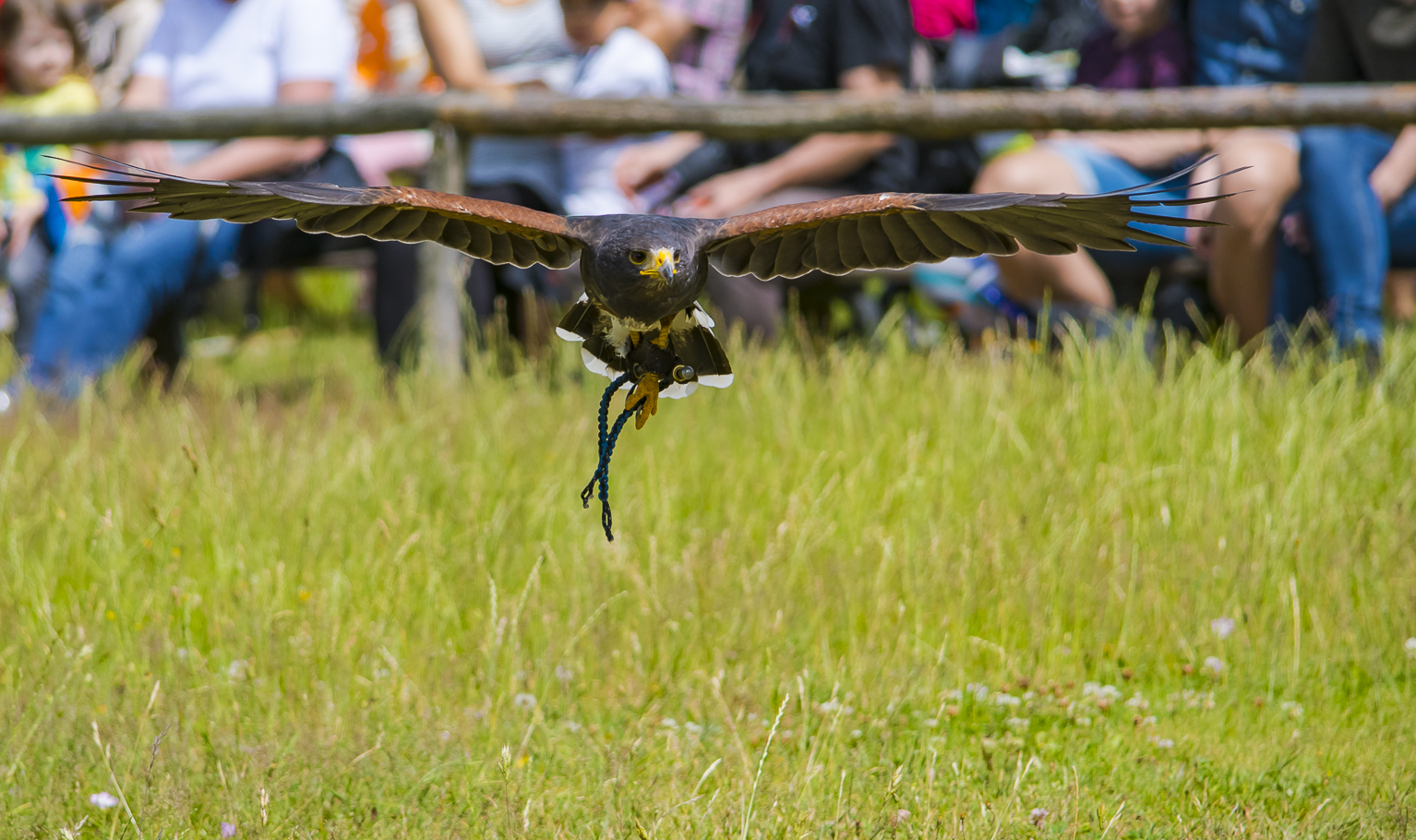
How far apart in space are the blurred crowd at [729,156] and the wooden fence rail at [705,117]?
0.19 metres

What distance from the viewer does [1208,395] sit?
376 cm

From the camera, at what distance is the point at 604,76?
491cm

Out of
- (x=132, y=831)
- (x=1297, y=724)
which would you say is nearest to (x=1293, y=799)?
(x=1297, y=724)

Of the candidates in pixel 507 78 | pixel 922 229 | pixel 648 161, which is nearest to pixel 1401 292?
pixel 648 161

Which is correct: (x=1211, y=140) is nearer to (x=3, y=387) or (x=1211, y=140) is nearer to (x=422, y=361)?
(x=422, y=361)

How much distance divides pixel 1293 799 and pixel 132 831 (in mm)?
2070

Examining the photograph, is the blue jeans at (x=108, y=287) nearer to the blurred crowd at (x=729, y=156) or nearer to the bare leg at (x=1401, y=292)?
the blurred crowd at (x=729, y=156)

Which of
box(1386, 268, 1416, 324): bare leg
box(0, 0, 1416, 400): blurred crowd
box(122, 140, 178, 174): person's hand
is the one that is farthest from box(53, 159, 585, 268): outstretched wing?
box(1386, 268, 1416, 324): bare leg

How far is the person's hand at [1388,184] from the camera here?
4.51m

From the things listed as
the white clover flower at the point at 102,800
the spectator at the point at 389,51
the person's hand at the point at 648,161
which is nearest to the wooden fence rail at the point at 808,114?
the person's hand at the point at 648,161

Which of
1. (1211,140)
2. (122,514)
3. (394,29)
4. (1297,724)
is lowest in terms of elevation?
(1297,724)

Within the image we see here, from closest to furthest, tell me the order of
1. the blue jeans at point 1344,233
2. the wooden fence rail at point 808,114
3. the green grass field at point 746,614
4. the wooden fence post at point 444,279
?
the green grass field at point 746,614, the wooden fence rail at point 808,114, the blue jeans at point 1344,233, the wooden fence post at point 444,279

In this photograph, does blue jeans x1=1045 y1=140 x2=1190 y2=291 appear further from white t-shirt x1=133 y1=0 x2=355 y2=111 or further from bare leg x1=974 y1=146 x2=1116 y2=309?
white t-shirt x1=133 y1=0 x2=355 y2=111

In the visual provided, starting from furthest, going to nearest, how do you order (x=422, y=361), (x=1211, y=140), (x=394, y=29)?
(x=394, y=29), (x=1211, y=140), (x=422, y=361)
